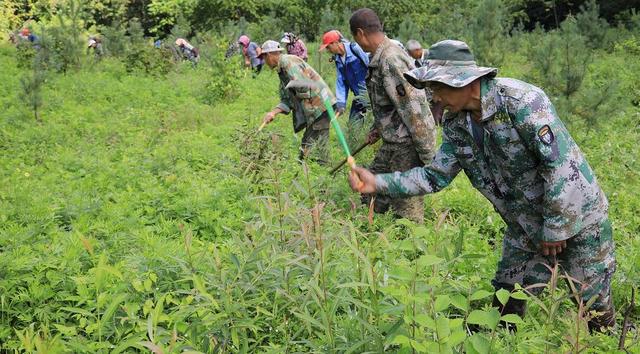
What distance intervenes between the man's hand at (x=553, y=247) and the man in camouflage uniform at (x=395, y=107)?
174 cm

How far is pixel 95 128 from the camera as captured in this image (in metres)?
9.09

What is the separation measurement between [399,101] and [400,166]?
561mm

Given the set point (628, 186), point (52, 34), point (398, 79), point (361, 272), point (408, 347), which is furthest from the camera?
point (52, 34)

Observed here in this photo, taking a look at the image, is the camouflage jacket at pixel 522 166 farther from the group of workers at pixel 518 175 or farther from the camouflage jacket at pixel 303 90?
the camouflage jacket at pixel 303 90

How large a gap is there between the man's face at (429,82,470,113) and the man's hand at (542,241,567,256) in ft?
2.48

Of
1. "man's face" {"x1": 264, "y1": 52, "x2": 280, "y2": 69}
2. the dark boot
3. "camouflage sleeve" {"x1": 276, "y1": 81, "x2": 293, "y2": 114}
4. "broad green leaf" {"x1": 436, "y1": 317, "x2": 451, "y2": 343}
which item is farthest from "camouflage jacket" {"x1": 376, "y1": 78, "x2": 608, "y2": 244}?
"camouflage sleeve" {"x1": 276, "y1": 81, "x2": 293, "y2": 114}

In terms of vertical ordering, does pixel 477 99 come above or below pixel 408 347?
above

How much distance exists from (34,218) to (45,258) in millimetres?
1187

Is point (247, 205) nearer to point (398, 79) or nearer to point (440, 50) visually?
point (398, 79)

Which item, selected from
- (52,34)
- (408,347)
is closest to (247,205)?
(408,347)

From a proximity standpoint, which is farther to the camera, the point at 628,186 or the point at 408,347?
the point at 628,186

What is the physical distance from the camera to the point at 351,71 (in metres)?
6.58

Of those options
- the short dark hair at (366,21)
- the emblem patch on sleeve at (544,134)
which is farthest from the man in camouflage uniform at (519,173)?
the short dark hair at (366,21)

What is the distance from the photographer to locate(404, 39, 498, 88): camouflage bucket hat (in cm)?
246
